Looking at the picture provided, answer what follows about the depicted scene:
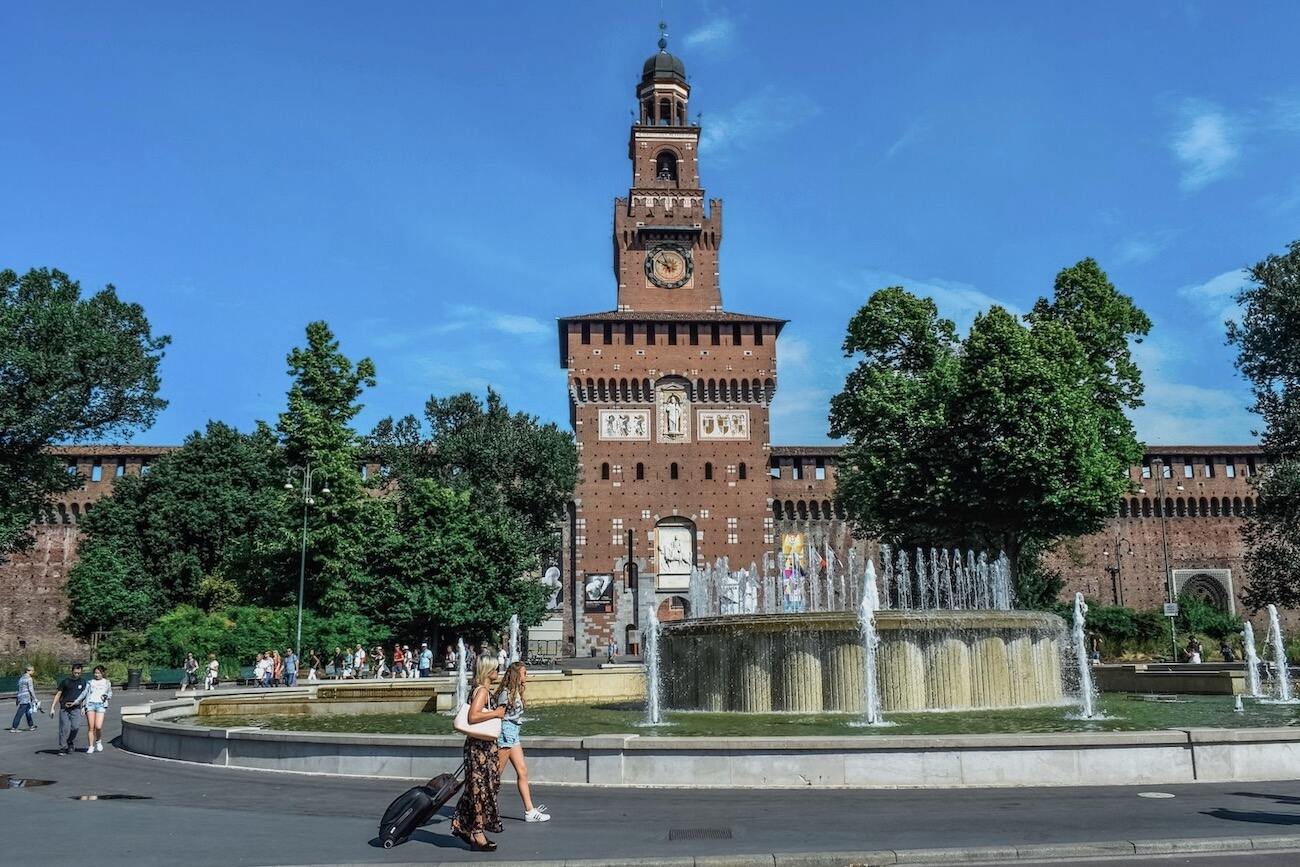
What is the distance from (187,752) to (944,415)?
22007mm

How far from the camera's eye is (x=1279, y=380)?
29.1m

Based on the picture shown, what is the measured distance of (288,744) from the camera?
35.5 ft

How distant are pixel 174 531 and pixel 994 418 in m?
31.1

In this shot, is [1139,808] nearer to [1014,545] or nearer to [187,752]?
[187,752]

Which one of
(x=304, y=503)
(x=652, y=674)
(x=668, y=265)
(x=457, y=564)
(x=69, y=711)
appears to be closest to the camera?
(x=69, y=711)

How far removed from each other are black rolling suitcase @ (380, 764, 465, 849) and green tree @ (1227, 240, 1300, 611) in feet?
86.0

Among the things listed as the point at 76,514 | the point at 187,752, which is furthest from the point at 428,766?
the point at 76,514

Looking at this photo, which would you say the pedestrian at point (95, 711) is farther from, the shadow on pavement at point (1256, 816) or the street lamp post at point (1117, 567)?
the street lamp post at point (1117, 567)

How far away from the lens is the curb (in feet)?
21.3

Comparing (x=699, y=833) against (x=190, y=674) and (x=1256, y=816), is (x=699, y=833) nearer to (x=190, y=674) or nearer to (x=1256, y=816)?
(x=1256, y=816)

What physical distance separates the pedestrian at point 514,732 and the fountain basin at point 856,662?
7036 millimetres

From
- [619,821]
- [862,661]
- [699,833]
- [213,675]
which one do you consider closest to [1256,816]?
[699,833]

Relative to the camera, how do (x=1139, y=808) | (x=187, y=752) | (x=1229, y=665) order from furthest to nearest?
(x=1229, y=665)
(x=187, y=752)
(x=1139, y=808)

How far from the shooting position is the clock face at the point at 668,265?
2160 inches
